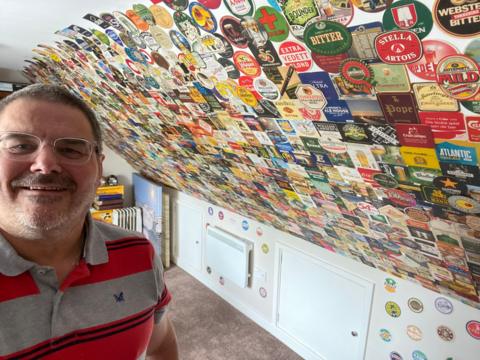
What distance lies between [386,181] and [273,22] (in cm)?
69

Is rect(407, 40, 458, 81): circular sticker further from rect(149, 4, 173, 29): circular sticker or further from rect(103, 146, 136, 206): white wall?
rect(103, 146, 136, 206): white wall

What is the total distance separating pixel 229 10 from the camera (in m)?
0.83

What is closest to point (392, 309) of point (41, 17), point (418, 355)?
point (418, 355)

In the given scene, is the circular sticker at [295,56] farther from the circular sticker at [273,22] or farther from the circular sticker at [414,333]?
the circular sticker at [414,333]

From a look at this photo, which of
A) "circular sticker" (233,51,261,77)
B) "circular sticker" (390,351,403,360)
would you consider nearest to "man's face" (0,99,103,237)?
"circular sticker" (233,51,261,77)

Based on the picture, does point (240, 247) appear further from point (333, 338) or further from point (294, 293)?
point (333, 338)

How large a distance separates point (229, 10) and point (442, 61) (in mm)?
533

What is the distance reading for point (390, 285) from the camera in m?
1.92

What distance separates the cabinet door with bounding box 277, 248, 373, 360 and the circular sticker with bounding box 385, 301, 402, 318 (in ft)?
0.36

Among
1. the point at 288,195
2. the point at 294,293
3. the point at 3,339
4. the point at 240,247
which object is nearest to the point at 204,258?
the point at 240,247

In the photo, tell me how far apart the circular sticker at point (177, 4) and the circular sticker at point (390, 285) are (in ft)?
6.13

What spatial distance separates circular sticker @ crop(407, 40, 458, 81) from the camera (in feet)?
2.08

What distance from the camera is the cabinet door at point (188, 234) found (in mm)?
3589

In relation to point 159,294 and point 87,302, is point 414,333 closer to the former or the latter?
point 159,294
